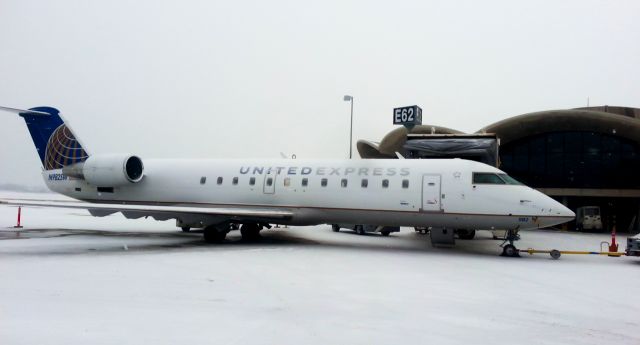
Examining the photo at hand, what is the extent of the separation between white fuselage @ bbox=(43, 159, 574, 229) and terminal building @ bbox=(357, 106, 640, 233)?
40.6 ft

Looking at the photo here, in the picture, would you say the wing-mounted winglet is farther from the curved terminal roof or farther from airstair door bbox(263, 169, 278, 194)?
the curved terminal roof

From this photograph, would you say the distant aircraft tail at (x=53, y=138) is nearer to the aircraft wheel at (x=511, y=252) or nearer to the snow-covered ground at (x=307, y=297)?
the snow-covered ground at (x=307, y=297)

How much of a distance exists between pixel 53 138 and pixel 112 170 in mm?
3438

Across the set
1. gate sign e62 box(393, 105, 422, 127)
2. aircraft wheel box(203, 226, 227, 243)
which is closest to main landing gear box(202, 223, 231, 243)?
aircraft wheel box(203, 226, 227, 243)

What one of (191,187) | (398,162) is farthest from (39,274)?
(398,162)

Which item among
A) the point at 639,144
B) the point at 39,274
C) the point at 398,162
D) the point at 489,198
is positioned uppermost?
the point at 639,144

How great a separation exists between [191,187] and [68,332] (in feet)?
40.9

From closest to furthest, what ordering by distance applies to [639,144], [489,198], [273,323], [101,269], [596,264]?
[273,323], [101,269], [596,264], [489,198], [639,144]

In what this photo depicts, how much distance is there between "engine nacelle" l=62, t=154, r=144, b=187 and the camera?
1778 centimetres

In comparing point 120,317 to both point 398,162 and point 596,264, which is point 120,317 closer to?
point 398,162

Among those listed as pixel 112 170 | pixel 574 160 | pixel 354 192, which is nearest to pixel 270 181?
pixel 354 192

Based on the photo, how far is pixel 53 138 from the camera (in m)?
19.1

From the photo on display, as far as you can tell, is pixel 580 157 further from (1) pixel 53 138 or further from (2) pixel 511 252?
(1) pixel 53 138

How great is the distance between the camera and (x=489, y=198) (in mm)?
13367
